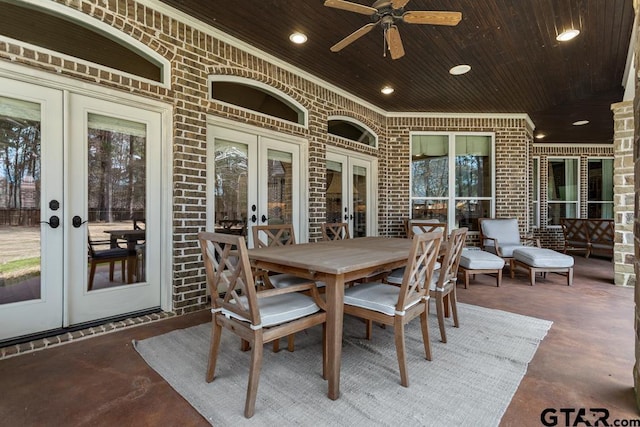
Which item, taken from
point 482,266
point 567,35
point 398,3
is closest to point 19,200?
point 398,3

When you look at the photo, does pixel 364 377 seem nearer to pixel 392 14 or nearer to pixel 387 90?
pixel 392 14

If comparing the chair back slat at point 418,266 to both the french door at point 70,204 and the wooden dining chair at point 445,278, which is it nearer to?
the wooden dining chair at point 445,278

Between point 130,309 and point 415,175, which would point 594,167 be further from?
point 130,309

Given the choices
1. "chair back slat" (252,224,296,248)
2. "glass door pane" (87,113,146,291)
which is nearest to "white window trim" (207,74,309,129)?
"glass door pane" (87,113,146,291)

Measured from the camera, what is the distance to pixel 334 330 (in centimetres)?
175

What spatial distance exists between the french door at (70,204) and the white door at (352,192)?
2.75m

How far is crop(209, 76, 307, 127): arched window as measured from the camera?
354 cm

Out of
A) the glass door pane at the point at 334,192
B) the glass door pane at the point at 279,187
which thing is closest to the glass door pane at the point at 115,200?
the glass door pane at the point at 279,187

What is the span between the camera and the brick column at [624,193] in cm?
417

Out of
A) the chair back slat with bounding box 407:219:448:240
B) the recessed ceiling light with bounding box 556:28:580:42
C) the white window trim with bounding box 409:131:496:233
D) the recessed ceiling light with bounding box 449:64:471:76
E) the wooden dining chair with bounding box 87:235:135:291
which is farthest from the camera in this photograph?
the white window trim with bounding box 409:131:496:233

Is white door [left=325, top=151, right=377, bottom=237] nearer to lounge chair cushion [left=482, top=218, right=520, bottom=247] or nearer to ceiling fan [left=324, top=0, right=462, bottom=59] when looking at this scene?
lounge chair cushion [left=482, top=218, right=520, bottom=247]

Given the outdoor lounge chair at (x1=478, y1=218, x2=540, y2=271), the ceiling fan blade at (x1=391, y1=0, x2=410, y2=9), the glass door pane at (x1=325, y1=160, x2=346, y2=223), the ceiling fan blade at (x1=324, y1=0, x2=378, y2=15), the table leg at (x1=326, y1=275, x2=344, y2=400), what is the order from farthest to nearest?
the outdoor lounge chair at (x1=478, y1=218, x2=540, y2=271) < the glass door pane at (x1=325, y1=160, x2=346, y2=223) < the ceiling fan blade at (x1=324, y1=0, x2=378, y2=15) < the ceiling fan blade at (x1=391, y1=0, x2=410, y2=9) < the table leg at (x1=326, y1=275, x2=344, y2=400)

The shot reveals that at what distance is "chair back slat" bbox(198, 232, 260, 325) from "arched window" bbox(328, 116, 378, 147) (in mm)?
3631

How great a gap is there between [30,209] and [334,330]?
2444 millimetres
